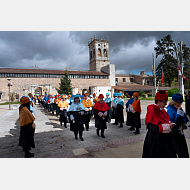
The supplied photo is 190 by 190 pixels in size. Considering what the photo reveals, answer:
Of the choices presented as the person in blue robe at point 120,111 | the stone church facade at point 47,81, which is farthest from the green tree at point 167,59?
the person in blue robe at point 120,111

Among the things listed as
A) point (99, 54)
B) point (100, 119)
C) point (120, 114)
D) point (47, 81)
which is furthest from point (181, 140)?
point (99, 54)

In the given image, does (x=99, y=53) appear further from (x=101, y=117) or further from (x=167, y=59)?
(x=101, y=117)

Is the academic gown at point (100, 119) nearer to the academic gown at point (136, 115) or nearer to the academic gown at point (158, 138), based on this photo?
the academic gown at point (136, 115)

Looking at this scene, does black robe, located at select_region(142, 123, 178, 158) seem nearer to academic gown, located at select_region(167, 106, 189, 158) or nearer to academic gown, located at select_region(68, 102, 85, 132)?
academic gown, located at select_region(167, 106, 189, 158)

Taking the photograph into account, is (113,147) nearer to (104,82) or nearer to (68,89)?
(68,89)

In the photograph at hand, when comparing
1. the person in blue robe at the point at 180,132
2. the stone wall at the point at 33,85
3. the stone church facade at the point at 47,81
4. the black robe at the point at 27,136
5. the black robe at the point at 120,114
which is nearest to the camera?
the person in blue robe at the point at 180,132

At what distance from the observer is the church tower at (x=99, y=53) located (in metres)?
58.4

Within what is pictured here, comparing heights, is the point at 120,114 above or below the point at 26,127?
below

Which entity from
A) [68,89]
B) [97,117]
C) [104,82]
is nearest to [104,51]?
[104,82]

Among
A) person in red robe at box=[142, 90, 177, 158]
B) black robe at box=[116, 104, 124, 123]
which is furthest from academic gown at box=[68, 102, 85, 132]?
person in red robe at box=[142, 90, 177, 158]

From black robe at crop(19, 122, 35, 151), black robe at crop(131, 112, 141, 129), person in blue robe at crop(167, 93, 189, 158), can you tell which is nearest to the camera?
person in blue robe at crop(167, 93, 189, 158)

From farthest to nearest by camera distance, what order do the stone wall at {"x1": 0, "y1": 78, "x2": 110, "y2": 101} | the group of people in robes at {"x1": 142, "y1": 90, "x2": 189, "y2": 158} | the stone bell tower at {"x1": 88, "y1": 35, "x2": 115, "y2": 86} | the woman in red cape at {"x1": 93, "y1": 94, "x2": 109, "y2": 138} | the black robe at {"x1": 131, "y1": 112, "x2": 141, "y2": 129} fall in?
the stone bell tower at {"x1": 88, "y1": 35, "x2": 115, "y2": 86} < the stone wall at {"x1": 0, "y1": 78, "x2": 110, "y2": 101} < the black robe at {"x1": 131, "y1": 112, "x2": 141, "y2": 129} < the woman in red cape at {"x1": 93, "y1": 94, "x2": 109, "y2": 138} < the group of people in robes at {"x1": 142, "y1": 90, "x2": 189, "y2": 158}

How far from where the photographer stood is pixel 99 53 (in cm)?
6000

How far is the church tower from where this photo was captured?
192 feet
